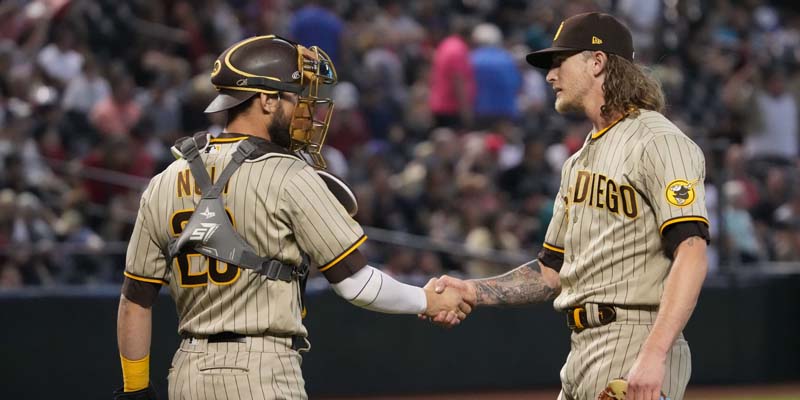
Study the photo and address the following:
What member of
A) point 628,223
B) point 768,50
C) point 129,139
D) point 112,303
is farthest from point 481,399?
point 768,50

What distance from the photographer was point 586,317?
461cm

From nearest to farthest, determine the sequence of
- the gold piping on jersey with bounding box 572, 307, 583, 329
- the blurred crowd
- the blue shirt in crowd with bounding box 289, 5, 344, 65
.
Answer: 1. the gold piping on jersey with bounding box 572, 307, 583, 329
2. the blurred crowd
3. the blue shirt in crowd with bounding box 289, 5, 344, 65

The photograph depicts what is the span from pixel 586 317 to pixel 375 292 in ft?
2.64

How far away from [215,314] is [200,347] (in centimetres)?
15

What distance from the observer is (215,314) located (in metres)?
4.24

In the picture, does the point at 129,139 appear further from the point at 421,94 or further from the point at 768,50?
the point at 768,50

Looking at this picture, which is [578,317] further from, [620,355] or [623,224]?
[623,224]

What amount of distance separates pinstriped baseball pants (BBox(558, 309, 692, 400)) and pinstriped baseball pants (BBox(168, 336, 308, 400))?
42.4 inches

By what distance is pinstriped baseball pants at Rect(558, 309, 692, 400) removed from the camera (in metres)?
4.47

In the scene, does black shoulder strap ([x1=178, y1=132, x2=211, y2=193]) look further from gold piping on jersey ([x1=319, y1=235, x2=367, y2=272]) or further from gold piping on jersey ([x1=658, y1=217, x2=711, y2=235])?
gold piping on jersey ([x1=658, y1=217, x2=711, y2=235])

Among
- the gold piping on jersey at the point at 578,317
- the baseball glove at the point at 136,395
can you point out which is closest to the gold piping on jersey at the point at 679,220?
the gold piping on jersey at the point at 578,317

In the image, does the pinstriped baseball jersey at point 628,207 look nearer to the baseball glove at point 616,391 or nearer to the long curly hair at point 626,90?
the long curly hair at point 626,90

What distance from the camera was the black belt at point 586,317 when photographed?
454 cm

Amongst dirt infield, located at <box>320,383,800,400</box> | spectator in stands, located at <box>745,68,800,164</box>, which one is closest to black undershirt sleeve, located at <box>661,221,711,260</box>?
dirt infield, located at <box>320,383,800,400</box>
